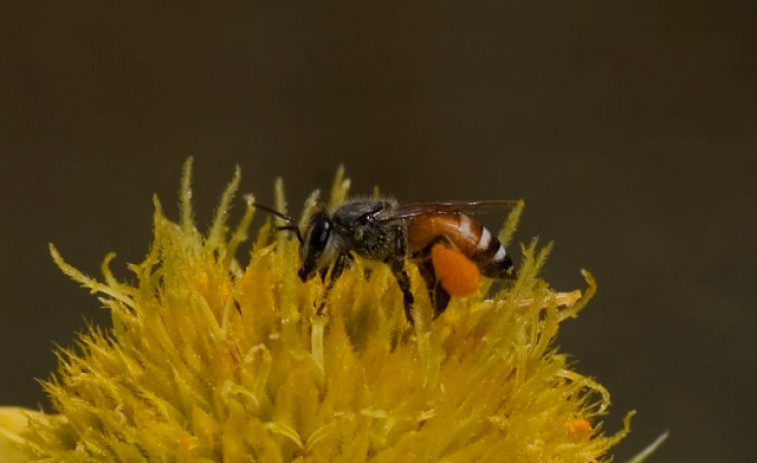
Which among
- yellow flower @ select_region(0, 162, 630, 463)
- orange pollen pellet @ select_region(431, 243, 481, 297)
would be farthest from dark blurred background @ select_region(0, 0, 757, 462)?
orange pollen pellet @ select_region(431, 243, 481, 297)

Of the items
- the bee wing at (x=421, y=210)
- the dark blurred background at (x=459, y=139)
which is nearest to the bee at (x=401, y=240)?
the bee wing at (x=421, y=210)

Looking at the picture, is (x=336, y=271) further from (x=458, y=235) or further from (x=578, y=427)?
(x=578, y=427)

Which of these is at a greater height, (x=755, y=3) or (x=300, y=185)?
(x=755, y=3)

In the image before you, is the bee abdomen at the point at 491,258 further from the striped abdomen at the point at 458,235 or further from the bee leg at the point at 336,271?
the bee leg at the point at 336,271

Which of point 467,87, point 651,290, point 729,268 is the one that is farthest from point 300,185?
Answer: point 729,268

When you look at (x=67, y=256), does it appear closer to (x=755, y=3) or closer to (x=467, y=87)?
(x=467, y=87)

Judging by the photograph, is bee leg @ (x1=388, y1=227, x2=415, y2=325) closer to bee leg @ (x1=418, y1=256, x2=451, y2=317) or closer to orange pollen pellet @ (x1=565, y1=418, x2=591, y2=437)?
bee leg @ (x1=418, y1=256, x2=451, y2=317)
